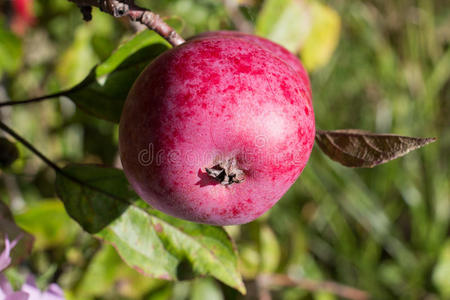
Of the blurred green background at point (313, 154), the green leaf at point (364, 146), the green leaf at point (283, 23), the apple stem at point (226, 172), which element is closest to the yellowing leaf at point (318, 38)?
the blurred green background at point (313, 154)

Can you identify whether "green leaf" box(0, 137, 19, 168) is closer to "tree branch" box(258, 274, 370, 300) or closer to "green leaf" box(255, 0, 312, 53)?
"green leaf" box(255, 0, 312, 53)

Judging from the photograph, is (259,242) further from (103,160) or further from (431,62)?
(431,62)

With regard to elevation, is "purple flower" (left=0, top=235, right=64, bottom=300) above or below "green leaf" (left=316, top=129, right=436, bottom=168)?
below

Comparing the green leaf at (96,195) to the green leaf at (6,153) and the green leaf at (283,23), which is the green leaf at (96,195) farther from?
the green leaf at (283,23)

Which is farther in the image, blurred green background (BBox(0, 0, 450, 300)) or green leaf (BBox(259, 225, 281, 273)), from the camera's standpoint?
green leaf (BBox(259, 225, 281, 273))

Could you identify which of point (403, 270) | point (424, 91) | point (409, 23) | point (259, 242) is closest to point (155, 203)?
point (259, 242)

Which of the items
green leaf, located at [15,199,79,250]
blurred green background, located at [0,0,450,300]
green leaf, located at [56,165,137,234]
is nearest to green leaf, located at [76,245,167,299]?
blurred green background, located at [0,0,450,300]

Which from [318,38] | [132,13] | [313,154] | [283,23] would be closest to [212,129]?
[132,13]

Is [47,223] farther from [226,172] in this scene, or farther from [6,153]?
[226,172]
